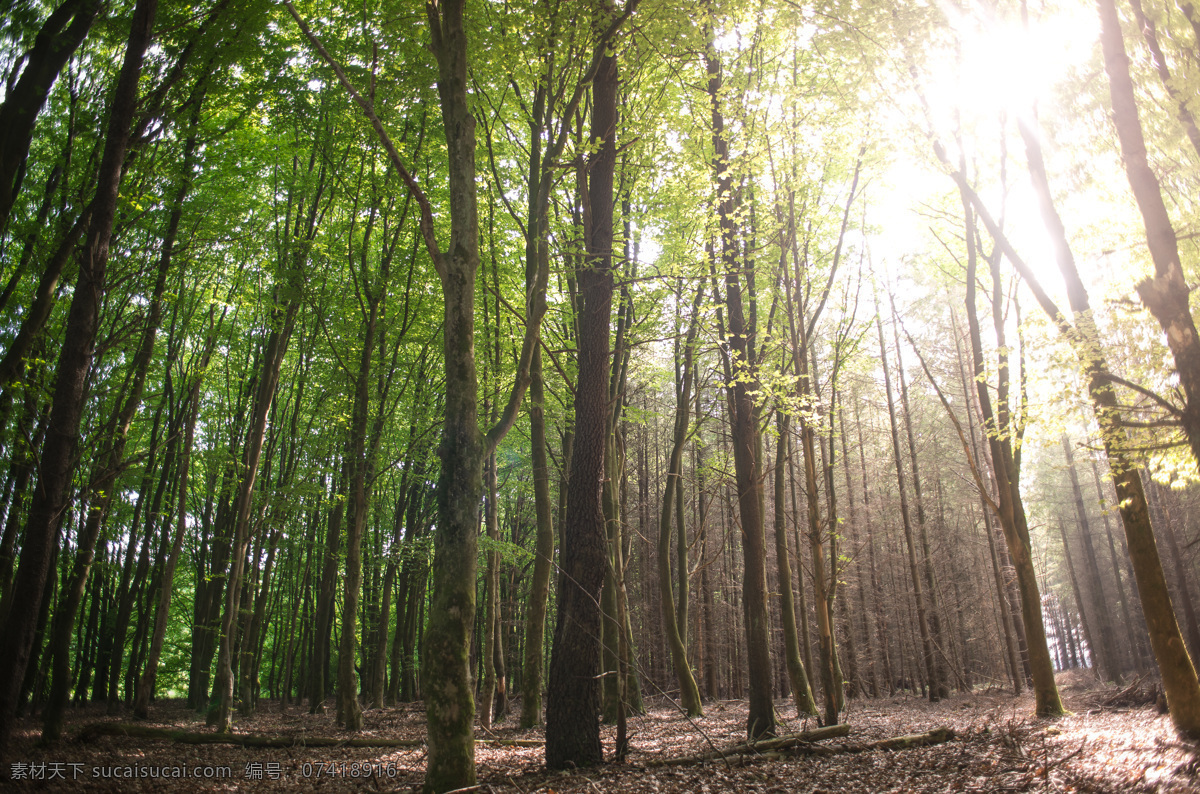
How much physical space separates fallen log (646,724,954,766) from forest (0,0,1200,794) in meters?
0.04

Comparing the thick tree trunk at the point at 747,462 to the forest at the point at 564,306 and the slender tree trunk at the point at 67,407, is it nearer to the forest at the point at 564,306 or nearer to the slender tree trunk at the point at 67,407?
the forest at the point at 564,306

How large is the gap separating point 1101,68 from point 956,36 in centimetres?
182

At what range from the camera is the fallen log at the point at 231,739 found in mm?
7352

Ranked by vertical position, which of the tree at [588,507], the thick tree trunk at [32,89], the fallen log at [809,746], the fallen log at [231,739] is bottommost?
the fallen log at [809,746]

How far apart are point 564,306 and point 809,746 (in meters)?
8.13

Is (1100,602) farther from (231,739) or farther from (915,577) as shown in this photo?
(231,739)

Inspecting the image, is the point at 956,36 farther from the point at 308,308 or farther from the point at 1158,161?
the point at 308,308

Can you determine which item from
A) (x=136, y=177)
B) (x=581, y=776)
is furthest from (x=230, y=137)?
(x=581, y=776)

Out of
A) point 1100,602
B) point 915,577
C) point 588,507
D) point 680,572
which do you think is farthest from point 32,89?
point 1100,602

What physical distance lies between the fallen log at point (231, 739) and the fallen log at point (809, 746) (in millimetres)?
2514

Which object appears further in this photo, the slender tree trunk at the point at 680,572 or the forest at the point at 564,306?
the slender tree trunk at the point at 680,572

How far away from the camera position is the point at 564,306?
1170 cm

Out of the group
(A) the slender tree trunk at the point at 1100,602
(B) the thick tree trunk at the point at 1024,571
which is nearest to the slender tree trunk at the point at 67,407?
(B) the thick tree trunk at the point at 1024,571

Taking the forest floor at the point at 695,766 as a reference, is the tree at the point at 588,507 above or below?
above
